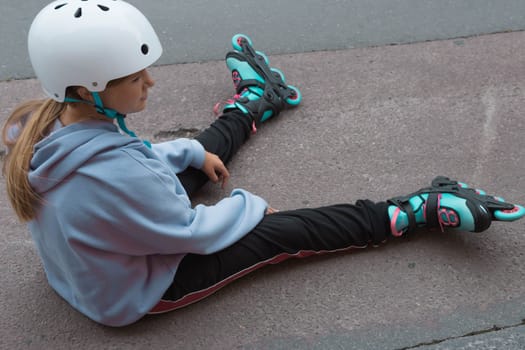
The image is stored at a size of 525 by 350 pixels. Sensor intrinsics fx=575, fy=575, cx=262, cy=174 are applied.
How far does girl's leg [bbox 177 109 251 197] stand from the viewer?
2445 mm

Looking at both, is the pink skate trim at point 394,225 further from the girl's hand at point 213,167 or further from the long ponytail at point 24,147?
the long ponytail at point 24,147

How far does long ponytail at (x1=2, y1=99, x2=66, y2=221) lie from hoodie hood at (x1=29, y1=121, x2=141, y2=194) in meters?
0.02

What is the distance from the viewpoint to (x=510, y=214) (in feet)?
6.79

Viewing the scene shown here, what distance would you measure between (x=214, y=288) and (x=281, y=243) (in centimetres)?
29

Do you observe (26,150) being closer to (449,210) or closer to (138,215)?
(138,215)

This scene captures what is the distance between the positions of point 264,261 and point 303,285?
6.6 inches

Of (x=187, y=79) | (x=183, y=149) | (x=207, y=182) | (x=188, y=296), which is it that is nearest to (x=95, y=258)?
(x=188, y=296)

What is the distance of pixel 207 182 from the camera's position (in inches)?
101

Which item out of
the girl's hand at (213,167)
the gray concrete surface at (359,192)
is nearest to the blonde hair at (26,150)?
the gray concrete surface at (359,192)

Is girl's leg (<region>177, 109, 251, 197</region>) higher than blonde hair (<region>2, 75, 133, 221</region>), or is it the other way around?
blonde hair (<region>2, 75, 133, 221</region>)

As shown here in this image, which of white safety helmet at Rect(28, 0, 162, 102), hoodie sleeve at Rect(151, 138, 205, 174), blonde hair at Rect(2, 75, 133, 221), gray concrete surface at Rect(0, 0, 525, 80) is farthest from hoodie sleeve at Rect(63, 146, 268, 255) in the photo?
gray concrete surface at Rect(0, 0, 525, 80)

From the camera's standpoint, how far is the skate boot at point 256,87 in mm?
2803

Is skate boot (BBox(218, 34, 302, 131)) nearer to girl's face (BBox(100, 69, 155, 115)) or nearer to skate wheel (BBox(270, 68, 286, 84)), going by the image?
skate wheel (BBox(270, 68, 286, 84))

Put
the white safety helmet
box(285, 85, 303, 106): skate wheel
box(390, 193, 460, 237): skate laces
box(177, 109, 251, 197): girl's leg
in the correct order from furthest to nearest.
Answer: box(285, 85, 303, 106): skate wheel, box(177, 109, 251, 197): girl's leg, box(390, 193, 460, 237): skate laces, the white safety helmet
